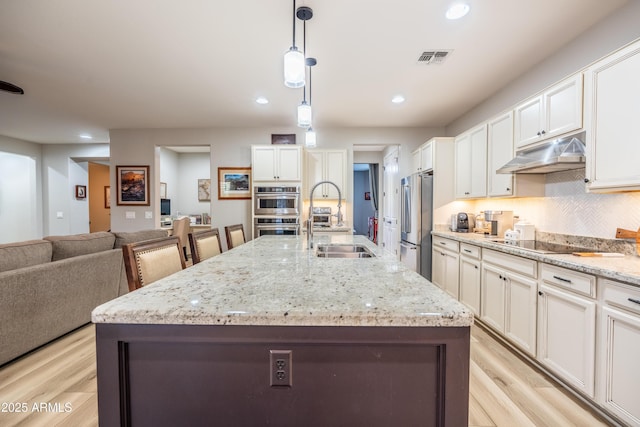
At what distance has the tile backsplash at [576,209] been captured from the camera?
2.02m

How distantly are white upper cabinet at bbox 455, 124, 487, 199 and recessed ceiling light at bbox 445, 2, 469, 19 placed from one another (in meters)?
1.51

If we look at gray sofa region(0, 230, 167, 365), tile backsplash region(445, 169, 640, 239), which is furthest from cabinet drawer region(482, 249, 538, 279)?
gray sofa region(0, 230, 167, 365)

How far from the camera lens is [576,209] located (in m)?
2.42

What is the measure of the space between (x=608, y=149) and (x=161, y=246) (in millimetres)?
2745

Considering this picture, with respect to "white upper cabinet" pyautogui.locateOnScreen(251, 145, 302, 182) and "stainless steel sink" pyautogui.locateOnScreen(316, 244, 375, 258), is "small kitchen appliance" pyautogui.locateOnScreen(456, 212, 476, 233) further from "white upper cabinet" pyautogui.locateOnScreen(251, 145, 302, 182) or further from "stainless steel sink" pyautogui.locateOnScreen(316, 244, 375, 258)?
→ "white upper cabinet" pyautogui.locateOnScreen(251, 145, 302, 182)

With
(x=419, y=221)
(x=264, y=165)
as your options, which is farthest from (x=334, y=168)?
(x=419, y=221)

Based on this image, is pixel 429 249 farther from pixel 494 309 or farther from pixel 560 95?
pixel 560 95

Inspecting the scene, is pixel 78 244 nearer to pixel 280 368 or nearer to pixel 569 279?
pixel 280 368

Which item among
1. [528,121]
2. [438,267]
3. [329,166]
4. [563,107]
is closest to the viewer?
[563,107]

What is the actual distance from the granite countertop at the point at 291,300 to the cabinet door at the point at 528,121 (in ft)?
6.98

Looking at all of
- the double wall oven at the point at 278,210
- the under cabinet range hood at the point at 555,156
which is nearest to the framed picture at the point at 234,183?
the double wall oven at the point at 278,210

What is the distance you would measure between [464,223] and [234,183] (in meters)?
3.75

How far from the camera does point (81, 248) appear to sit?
2.75m

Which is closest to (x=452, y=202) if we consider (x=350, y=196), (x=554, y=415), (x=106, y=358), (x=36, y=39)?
(x=350, y=196)
